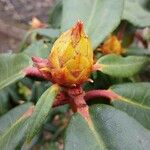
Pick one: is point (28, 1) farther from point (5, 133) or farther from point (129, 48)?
point (5, 133)

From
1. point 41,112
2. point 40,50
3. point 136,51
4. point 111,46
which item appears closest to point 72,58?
point 41,112

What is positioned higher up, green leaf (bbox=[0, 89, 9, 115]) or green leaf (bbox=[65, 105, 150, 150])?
green leaf (bbox=[65, 105, 150, 150])

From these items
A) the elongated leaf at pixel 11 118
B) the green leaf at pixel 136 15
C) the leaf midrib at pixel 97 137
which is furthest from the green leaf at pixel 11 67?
the green leaf at pixel 136 15

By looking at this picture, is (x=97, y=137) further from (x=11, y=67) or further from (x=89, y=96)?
(x=11, y=67)

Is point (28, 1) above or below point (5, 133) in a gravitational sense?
above

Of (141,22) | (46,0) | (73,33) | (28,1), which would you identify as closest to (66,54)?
(73,33)

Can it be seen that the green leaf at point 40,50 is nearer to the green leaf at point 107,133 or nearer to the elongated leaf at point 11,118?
the elongated leaf at point 11,118

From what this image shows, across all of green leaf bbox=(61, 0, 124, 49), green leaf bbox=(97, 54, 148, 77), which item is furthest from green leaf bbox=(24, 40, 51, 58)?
green leaf bbox=(97, 54, 148, 77)

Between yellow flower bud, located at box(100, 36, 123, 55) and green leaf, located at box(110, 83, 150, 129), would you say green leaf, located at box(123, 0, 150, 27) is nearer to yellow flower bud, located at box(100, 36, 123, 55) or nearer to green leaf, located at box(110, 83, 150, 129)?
yellow flower bud, located at box(100, 36, 123, 55)
